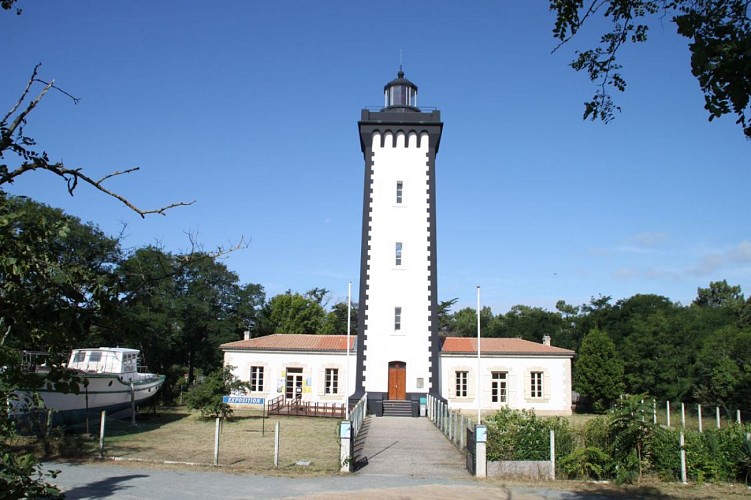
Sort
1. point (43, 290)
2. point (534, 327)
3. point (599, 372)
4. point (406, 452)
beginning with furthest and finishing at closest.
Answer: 1. point (534, 327)
2. point (599, 372)
3. point (406, 452)
4. point (43, 290)

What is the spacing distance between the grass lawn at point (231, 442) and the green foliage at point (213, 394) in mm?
508

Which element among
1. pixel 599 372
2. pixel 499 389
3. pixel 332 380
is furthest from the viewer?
pixel 599 372

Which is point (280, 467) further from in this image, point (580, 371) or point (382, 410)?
point (580, 371)

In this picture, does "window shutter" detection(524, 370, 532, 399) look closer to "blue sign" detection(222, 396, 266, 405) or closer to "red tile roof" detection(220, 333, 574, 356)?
"red tile roof" detection(220, 333, 574, 356)

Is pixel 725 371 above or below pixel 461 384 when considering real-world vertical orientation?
above

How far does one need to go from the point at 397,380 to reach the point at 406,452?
1040cm

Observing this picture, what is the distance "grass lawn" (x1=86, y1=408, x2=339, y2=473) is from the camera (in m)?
14.3

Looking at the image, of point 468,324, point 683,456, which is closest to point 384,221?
point 683,456

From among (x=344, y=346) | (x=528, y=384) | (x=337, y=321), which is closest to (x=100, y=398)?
(x=344, y=346)

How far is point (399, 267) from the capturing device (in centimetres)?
2695

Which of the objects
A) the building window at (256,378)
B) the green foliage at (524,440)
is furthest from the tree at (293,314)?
the green foliage at (524,440)

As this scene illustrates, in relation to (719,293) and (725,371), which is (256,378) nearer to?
(725,371)

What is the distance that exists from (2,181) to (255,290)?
43.9m

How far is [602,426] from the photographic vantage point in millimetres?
13281
